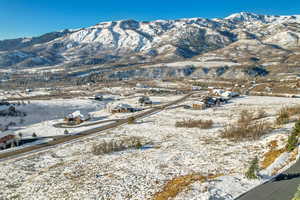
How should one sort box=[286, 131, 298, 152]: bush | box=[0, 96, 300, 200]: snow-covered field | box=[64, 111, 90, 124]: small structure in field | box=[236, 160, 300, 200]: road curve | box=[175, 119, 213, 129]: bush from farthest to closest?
box=[64, 111, 90, 124]: small structure in field, box=[175, 119, 213, 129]: bush, box=[286, 131, 298, 152]: bush, box=[0, 96, 300, 200]: snow-covered field, box=[236, 160, 300, 200]: road curve

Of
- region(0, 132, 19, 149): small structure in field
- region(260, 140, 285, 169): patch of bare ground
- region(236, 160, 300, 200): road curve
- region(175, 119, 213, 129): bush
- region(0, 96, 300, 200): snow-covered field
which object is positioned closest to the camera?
region(236, 160, 300, 200): road curve

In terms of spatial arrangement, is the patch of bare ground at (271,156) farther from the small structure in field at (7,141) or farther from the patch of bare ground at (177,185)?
the small structure in field at (7,141)

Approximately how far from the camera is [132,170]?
26.7 m

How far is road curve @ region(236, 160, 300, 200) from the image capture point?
16328mm

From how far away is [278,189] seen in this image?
677 inches

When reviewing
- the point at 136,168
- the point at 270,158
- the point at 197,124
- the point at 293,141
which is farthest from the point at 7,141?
the point at 293,141

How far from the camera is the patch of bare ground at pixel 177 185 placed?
19.3 metres

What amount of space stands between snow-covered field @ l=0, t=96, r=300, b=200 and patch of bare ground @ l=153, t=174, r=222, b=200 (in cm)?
55

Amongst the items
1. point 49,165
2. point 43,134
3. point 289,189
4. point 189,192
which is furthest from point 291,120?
point 43,134

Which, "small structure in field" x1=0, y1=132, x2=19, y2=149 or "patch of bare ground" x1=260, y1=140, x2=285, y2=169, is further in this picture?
"small structure in field" x1=0, y1=132, x2=19, y2=149

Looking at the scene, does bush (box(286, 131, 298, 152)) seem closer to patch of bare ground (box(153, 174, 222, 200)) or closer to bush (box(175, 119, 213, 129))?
patch of bare ground (box(153, 174, 222, 200))

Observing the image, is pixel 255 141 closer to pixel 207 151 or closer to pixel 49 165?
pixel 207 151

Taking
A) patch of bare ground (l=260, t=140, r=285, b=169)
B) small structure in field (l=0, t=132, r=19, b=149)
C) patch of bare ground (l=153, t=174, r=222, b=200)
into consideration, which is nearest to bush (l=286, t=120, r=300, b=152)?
patch of bare ground (l=260, t=140, r=285, b=169)

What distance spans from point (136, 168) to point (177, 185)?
24.6ft
